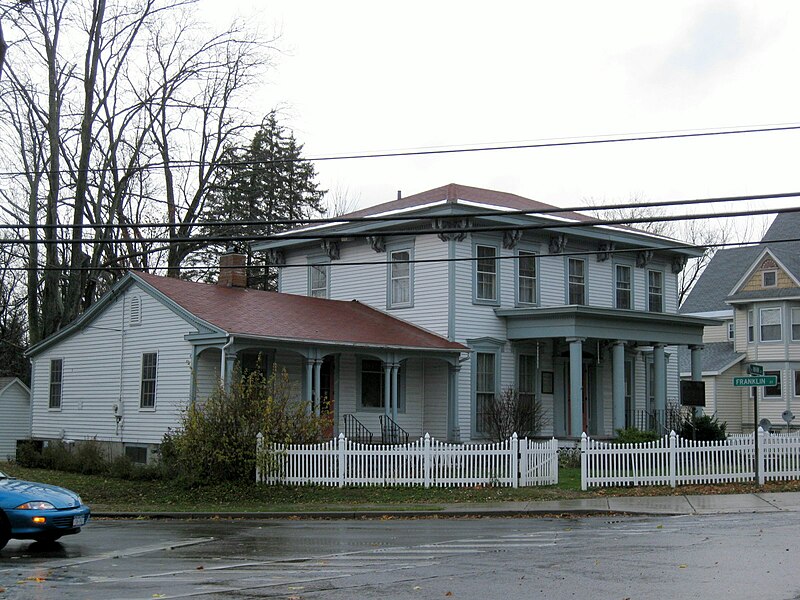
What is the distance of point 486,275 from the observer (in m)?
32.3

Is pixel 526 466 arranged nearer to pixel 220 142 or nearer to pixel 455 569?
pixel 455 569

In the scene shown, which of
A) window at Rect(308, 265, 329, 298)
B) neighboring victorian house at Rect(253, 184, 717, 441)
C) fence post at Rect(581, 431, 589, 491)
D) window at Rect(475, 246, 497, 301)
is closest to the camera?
fence post at Rect(581, 431, 589, 491)

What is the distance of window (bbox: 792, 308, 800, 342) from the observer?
46562 mm

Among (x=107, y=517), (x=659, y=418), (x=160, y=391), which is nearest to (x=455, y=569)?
(x=107, y=517)

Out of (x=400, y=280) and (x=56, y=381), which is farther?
→ (x=56, y=381)

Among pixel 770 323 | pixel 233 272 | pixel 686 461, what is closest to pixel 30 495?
pixel 686 461

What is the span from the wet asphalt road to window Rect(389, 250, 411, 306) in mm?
14553

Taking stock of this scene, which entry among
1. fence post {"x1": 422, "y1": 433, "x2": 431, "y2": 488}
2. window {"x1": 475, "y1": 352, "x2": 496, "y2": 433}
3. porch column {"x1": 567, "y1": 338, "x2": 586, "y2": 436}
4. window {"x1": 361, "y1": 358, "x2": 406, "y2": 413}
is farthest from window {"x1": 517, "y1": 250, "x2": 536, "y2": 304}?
fence post {"x1": 422, "y1": 433, "x2": 431, "y2": 488}

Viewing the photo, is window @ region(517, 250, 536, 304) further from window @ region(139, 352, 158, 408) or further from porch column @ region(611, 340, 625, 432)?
window @ region(139, 352, 158, 408)

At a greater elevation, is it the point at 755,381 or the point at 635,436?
the point at 755,381

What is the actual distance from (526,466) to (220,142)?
24757 mm

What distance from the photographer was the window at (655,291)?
3688 cm

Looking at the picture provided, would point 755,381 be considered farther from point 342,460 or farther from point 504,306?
point 504,306

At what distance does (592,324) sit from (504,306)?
9.45 ft
